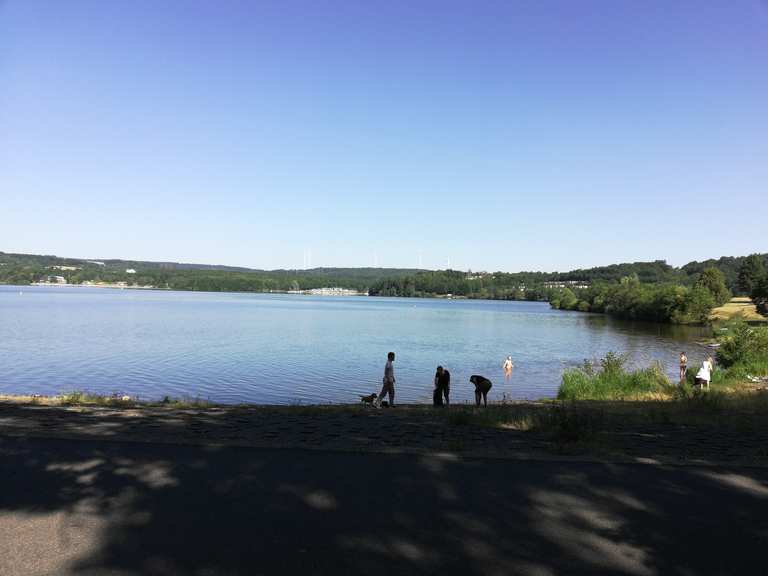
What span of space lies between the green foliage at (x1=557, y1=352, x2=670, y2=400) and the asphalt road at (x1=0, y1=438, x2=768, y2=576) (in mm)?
14888

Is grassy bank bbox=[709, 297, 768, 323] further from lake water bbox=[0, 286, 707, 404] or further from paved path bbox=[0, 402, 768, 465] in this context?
paved path bbox=[0, 402, 768, 465]

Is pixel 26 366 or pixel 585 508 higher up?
pixel 585 508

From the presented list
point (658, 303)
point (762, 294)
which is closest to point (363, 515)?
point (762, 294)

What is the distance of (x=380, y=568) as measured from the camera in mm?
4863

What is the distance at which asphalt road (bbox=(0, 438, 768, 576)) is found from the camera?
16.4 ft

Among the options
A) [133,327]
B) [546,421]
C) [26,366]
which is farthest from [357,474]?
[133,327]

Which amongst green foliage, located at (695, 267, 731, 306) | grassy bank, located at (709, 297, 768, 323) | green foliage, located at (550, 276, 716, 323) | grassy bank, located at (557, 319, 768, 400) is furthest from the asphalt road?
green foliage, located at (695, 267, 731, 306)

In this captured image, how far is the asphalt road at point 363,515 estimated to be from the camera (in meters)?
4.98

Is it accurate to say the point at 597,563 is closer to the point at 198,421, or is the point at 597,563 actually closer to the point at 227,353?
the point at 198,421

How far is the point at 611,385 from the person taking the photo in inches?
912

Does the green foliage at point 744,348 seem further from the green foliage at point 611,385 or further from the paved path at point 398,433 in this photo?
the paved path at point 398,433

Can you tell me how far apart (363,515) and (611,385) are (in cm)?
1944

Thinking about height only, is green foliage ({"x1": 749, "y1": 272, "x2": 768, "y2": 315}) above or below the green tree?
below

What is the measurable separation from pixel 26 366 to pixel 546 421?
3163 cm
